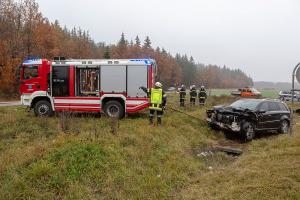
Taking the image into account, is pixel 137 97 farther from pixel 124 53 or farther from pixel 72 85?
pixel 124 53

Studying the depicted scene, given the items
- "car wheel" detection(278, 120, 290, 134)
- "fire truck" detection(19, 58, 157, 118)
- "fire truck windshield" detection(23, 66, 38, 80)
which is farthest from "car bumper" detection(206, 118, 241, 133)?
"fire truck windshield" detection(23, 66, 38, 80)

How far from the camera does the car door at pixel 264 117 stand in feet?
38.1

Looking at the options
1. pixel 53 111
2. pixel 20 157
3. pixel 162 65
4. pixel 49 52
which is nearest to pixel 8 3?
pixel 49 52

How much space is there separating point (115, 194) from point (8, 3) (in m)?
32.8

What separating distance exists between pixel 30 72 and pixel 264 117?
9.73m

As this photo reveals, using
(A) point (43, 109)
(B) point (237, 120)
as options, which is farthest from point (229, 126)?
(A) point (43, 109)

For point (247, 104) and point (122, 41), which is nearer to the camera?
point (247, 104)

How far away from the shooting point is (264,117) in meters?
11.8

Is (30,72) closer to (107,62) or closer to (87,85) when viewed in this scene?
(87,85)

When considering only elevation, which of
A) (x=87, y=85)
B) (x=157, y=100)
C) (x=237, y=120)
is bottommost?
(x=237, y=120)

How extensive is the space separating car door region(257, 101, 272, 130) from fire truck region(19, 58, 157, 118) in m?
4.46

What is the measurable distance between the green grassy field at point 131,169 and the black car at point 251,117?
1654 mm

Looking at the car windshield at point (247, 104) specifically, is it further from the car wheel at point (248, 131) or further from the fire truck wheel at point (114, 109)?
the fire truck wheel at point (114, 109)

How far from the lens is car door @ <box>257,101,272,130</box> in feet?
38.1
